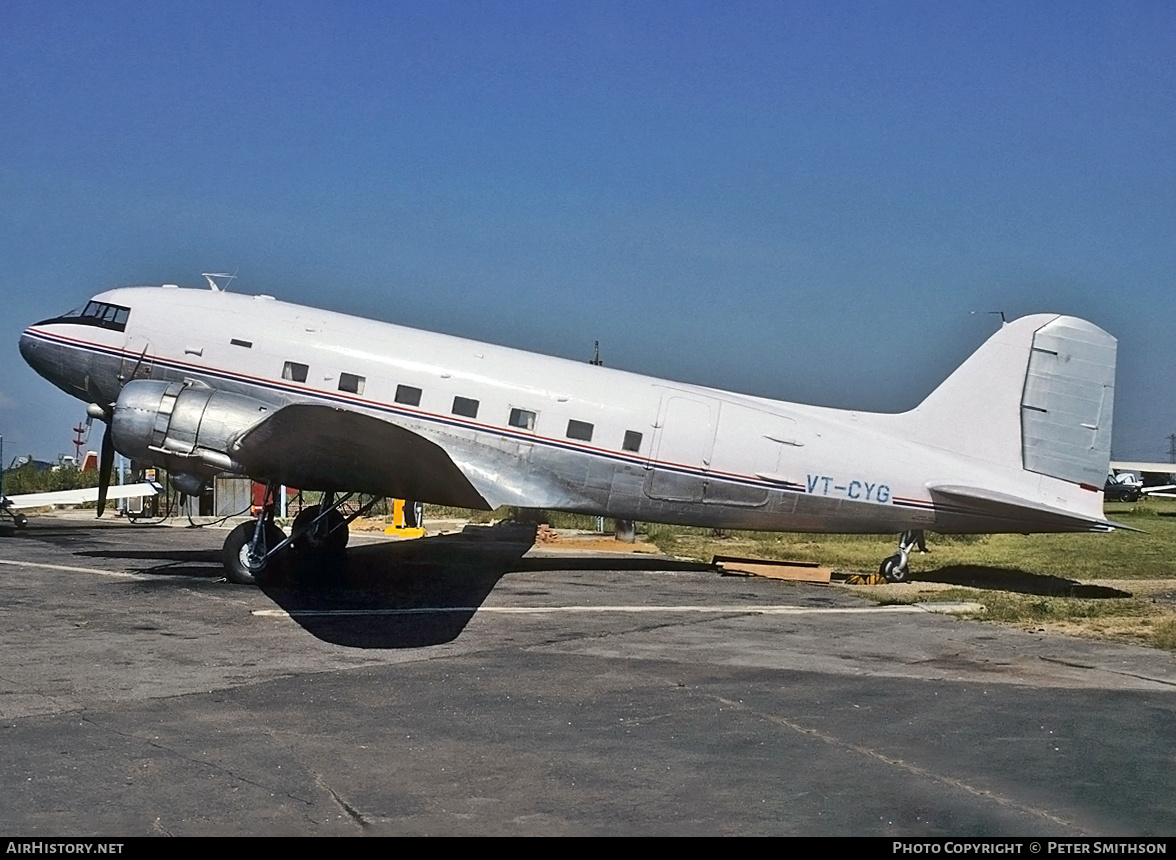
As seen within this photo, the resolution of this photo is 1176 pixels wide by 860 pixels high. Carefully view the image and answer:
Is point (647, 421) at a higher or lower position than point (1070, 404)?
lower

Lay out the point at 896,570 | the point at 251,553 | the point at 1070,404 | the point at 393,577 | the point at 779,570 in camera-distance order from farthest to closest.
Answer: the point at 779,570
the point at 896,570
the point at 393,577
the point at 1070,404
the point at 251,553

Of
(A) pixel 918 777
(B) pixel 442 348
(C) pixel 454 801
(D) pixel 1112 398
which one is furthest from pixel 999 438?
(C) pixel 454 801

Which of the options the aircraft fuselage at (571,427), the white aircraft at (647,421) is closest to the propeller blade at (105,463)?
the white aircraft at (647,421)

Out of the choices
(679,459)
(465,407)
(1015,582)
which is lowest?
(1015,582)

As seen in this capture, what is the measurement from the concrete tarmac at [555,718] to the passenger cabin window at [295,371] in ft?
11.0

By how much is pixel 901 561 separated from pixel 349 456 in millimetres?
9200

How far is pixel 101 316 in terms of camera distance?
1753 centimetres

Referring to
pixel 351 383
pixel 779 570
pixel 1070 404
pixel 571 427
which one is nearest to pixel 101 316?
pixel 351 383

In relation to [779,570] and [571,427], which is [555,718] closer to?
[571,427]

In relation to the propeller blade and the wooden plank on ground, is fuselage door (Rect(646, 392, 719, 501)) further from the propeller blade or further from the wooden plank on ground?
the propeller blade

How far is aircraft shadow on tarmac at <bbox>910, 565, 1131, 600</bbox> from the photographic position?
16578 millimetres

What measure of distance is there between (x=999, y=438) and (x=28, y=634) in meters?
13.7

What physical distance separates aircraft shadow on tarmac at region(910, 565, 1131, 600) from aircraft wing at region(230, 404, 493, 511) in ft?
26.7
